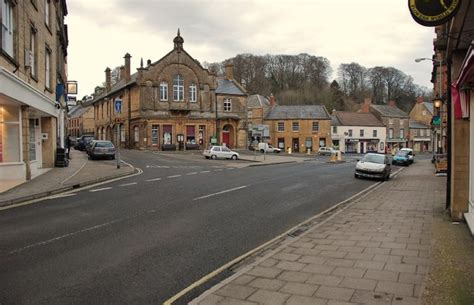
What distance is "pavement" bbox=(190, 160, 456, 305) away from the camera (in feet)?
16.5

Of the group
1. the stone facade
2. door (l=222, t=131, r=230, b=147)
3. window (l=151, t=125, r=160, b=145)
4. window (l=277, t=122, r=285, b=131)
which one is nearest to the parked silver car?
window (l=151, t=125, r=160, b=145)

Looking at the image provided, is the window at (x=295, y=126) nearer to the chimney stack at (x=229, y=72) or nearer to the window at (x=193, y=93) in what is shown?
the chimney stack at (x=229, y=72)

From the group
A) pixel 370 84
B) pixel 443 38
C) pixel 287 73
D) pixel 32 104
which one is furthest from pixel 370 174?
pixel 370 84

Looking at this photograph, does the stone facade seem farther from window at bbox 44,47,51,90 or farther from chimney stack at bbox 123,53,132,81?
chimney stack at bbox 123,53,132,81

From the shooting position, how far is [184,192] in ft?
50.4

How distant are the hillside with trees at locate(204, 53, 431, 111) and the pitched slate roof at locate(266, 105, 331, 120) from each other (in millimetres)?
22063

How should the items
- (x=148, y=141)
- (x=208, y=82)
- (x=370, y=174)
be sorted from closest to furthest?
1. (x=370, y=174)
2. (x=148, y=141)
3. (x=208, y=82)

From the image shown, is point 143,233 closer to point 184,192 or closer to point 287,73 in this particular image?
point 184,192

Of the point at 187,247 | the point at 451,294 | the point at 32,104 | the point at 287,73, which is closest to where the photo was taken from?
the point at 451,294

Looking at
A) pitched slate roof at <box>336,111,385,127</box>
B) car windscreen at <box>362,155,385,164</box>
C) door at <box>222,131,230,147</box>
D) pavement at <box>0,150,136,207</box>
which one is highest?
pitched slate roof at <box>336,111,385,127</box>

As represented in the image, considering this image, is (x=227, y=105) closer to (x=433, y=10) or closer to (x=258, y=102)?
(x=258, y=102)

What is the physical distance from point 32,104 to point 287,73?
9666cm

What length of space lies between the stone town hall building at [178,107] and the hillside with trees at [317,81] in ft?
137

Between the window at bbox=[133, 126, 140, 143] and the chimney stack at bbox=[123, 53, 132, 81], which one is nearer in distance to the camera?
the window at bbox=[133, 126, 140, 143]
